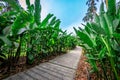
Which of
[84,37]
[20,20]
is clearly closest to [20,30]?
[20,20]

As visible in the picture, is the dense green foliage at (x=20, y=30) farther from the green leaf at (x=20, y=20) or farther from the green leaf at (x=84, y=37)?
the green leaf at (x=84, y=37)

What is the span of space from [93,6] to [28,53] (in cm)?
3791

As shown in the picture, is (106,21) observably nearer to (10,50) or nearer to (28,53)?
(10,50)

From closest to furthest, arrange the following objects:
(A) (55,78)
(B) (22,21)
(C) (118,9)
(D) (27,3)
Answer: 1. (C) (118,9)
2. (B) (22,21)
3. (A) (55,78)
4. (D) (27,3)

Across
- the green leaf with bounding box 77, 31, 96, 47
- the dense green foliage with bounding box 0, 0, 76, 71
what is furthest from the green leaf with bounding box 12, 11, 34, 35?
the green leaf with bounding box 77, 31, 96, 47

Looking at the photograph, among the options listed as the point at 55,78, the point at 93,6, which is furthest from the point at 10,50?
the point at 93,6

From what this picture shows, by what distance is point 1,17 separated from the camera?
10.7 feet

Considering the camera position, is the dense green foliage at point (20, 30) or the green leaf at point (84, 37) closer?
the green leaf at point (84, 37)

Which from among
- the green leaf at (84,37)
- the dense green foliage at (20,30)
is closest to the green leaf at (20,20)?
the dense green foliage at (20,30)

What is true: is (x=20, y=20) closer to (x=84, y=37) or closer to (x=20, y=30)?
(x=20, y=30)

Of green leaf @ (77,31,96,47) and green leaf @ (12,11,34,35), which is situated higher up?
green leaf @ (12,11,34,35)

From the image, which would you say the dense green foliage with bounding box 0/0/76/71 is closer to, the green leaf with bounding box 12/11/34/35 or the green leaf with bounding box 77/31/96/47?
the green leaf with bounding box 12/11/34/35

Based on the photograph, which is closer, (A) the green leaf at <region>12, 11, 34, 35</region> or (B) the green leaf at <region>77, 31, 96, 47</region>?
(B) the green leaf at <region>77, 31, 96, 47</region>

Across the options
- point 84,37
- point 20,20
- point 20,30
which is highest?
point 20,20
